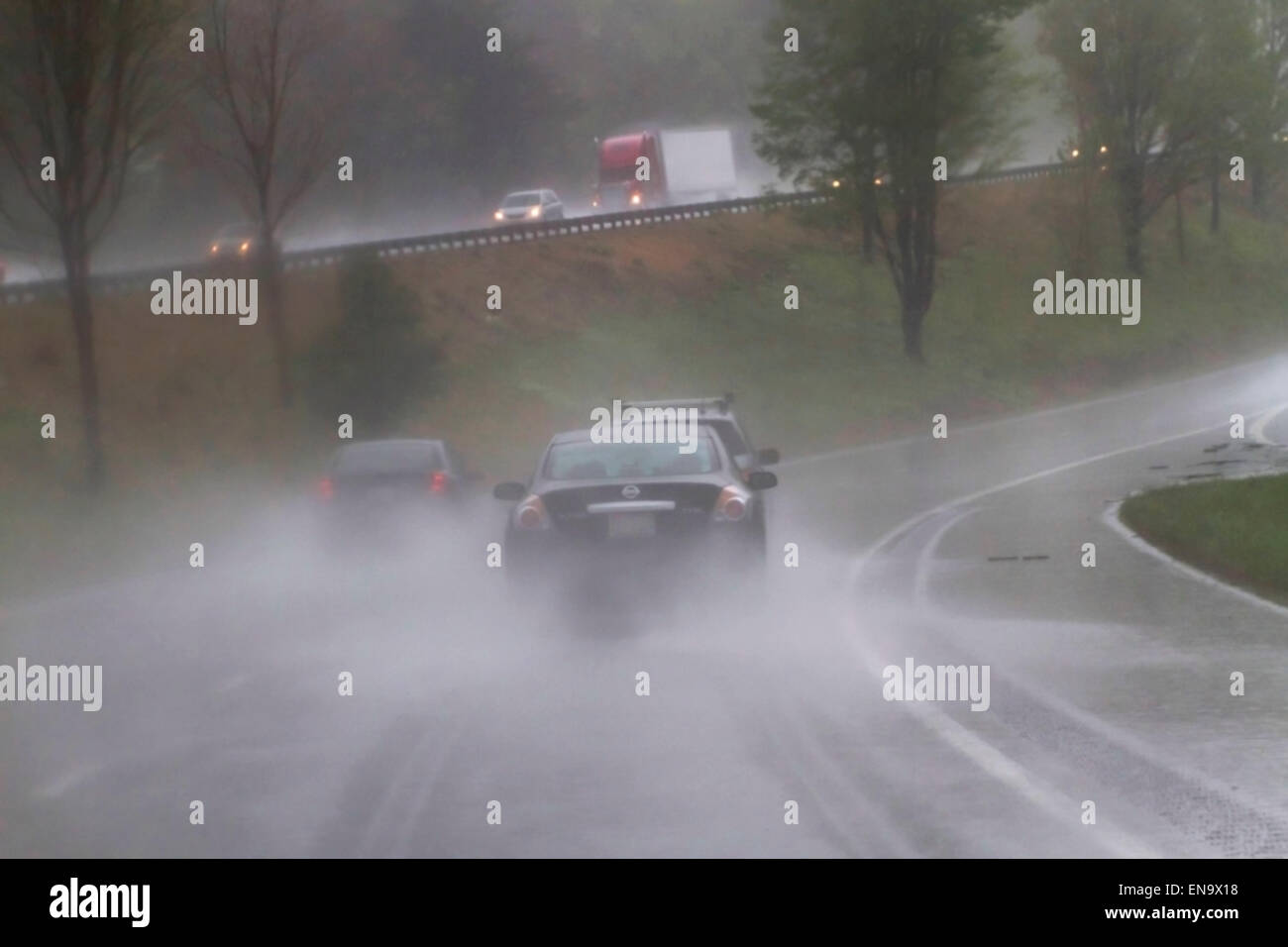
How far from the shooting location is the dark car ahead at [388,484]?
896 inches

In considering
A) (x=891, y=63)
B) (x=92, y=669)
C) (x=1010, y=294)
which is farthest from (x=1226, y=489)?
(x=1010, y=294)

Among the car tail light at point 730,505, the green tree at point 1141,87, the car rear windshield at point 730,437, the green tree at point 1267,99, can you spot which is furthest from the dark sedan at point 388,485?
the green tree at point 1267,99

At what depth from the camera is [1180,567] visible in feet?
62.3

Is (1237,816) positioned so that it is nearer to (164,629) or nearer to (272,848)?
(272,848)

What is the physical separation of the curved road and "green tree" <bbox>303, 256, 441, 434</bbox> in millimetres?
13702

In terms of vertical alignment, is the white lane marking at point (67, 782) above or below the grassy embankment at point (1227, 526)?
below

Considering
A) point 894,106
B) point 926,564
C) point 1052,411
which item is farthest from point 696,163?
point 926,564

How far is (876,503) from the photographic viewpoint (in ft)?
93.8

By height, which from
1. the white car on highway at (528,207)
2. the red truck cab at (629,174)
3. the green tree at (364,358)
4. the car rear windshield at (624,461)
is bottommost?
the car rear windshield at (624,461)

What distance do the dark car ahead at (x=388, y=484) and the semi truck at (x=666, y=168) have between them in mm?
45830

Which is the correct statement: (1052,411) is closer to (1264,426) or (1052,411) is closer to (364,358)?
(1264,426)

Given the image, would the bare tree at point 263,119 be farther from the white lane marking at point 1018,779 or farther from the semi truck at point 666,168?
the semi truck at point 666,168

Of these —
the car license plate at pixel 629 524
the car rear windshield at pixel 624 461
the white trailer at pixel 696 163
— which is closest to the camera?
the car license plate at pixel 629 524

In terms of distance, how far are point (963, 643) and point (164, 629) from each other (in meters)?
7.06
